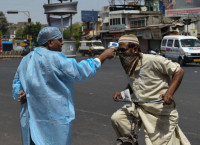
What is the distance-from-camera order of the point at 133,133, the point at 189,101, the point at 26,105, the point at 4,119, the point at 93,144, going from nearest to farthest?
the point at 26,105
the point at 133,133
the point at 93,144
the point at 4,119
the point at 189,101

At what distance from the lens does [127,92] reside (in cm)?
428

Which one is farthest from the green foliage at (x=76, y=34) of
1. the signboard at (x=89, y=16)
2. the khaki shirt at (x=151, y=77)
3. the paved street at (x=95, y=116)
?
the khaki shirt at (x=151, y=77)

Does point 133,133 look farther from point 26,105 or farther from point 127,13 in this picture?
point 127,13

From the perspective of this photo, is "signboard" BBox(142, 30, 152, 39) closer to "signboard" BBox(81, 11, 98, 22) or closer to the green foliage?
"signboard" BBox(81, 11, 98, 22)

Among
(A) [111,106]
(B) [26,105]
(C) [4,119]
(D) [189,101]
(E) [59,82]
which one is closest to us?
(E) [59,82]

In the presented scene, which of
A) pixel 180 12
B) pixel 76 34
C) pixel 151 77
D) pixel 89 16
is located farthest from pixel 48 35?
pixel 76 34

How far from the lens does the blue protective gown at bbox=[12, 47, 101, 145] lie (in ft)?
12.1

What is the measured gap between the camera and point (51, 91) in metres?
3.72

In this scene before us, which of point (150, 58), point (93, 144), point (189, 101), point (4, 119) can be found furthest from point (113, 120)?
point (189, 101)

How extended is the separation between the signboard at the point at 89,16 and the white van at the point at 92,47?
45640 millimetres

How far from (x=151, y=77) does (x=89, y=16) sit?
106177 millimetres

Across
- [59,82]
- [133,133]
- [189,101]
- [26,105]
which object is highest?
[59,82]

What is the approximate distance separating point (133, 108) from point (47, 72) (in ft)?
3.75

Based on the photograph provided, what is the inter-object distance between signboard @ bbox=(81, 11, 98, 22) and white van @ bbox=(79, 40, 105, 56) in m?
45.6
